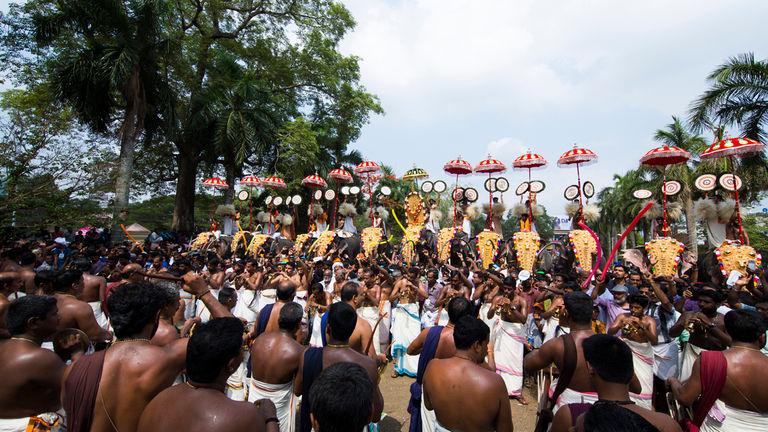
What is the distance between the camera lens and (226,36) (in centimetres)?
2638

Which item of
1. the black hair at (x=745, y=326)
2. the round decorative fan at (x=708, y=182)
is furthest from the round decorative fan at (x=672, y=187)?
the black hair at (x=745, y=326)

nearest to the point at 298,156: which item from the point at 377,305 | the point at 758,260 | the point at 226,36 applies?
the point at 226,36

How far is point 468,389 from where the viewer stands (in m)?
3.05

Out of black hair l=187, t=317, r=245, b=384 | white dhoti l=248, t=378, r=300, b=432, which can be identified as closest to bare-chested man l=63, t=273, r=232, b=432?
black hair l=187, t=317, r=245, b=384

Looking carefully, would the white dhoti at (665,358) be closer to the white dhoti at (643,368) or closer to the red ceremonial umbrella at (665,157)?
the white dhoti at (643,368)

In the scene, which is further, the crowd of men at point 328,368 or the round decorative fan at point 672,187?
the round decorative fan at point 672,187

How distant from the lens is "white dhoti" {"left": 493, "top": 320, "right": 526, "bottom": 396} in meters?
6.46

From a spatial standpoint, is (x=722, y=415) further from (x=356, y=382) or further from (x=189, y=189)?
(x=189, y=189)

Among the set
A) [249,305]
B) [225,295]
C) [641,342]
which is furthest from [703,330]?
[249,305]

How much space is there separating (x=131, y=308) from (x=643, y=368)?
507cm

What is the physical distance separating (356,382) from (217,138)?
77.3 ft

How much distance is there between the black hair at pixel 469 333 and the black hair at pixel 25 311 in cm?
307

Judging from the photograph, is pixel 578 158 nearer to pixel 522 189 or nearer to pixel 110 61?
pixel 522 189

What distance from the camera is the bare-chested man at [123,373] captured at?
100 inches
